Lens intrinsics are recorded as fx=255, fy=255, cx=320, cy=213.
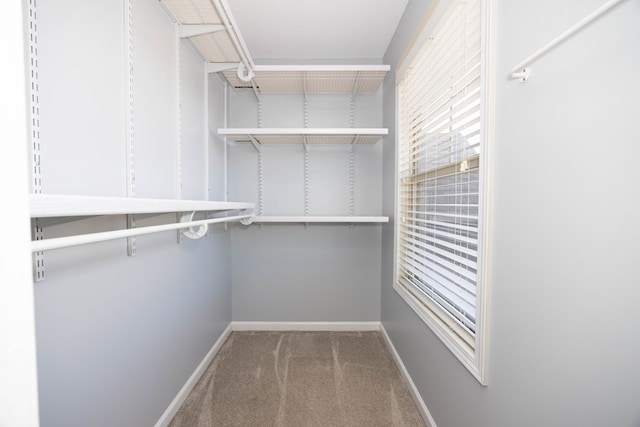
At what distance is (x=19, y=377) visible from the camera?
11.2 inches

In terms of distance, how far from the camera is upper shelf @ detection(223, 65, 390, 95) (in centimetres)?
175

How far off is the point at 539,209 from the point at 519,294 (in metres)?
0.26

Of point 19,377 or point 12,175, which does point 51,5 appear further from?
point 19,377

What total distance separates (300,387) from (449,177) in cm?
151

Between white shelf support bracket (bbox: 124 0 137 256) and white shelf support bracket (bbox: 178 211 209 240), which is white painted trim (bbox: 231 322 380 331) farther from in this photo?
white shelf support bracket (bbox: 124 0 137 256)

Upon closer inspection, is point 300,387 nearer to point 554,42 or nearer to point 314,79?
point 554,42

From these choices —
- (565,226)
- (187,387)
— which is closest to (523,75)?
(565,226)

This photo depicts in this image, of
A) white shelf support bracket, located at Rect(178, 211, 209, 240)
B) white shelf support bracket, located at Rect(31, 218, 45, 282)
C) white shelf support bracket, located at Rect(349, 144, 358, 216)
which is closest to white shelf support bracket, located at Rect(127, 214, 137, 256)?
white shelf support bracket, located at Rect(178, 211, 209, 240)

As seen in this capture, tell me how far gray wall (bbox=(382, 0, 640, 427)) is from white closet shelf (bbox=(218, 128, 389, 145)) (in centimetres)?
105

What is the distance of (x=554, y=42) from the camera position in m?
0.57

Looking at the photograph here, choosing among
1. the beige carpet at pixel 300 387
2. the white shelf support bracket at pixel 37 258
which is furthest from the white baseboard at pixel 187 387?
the white shelf support bracket at pixel 37 258

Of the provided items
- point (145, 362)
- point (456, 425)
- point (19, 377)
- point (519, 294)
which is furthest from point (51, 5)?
point (456, 425)

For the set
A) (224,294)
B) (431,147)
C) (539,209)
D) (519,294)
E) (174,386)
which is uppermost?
(431,147)

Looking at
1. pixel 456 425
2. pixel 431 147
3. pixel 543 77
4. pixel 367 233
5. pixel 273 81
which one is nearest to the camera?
pixel 543 77
